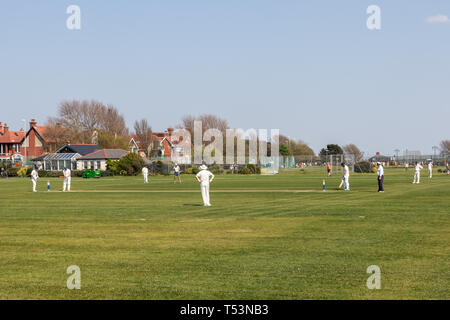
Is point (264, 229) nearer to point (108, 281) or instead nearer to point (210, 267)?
point (210, 267)

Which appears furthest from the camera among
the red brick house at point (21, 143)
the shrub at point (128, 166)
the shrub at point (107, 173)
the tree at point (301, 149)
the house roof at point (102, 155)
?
the tree at point (301, 149)

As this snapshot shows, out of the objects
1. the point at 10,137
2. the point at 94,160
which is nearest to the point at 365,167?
the point at 94,160

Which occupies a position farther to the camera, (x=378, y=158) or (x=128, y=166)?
(x=378, y=158)

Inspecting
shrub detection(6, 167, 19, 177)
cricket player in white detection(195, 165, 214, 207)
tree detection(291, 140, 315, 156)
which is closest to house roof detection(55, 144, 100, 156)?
shrub detection(6, 167, 19, 177)

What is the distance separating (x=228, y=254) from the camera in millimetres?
13898

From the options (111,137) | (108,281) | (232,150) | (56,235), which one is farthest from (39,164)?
(108,281)

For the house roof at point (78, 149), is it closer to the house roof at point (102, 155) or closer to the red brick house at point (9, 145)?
the house roof at point (102, 155)

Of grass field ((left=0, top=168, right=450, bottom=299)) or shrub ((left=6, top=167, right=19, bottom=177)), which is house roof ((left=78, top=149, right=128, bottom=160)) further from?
grass field ((left=0, top=168, right=450, bottom=299))

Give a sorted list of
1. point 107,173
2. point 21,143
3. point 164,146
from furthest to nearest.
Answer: point 164,146
point 21,143
point 107,173

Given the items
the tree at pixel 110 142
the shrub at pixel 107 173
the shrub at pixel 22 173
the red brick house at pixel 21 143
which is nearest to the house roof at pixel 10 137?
the red brick house at pixel 21 143

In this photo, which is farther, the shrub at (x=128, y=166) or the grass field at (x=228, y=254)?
the shrub at (x=128, y=166)

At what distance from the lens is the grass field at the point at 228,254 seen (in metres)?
10.2

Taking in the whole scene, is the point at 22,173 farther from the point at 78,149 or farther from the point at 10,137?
the point at 10,137
